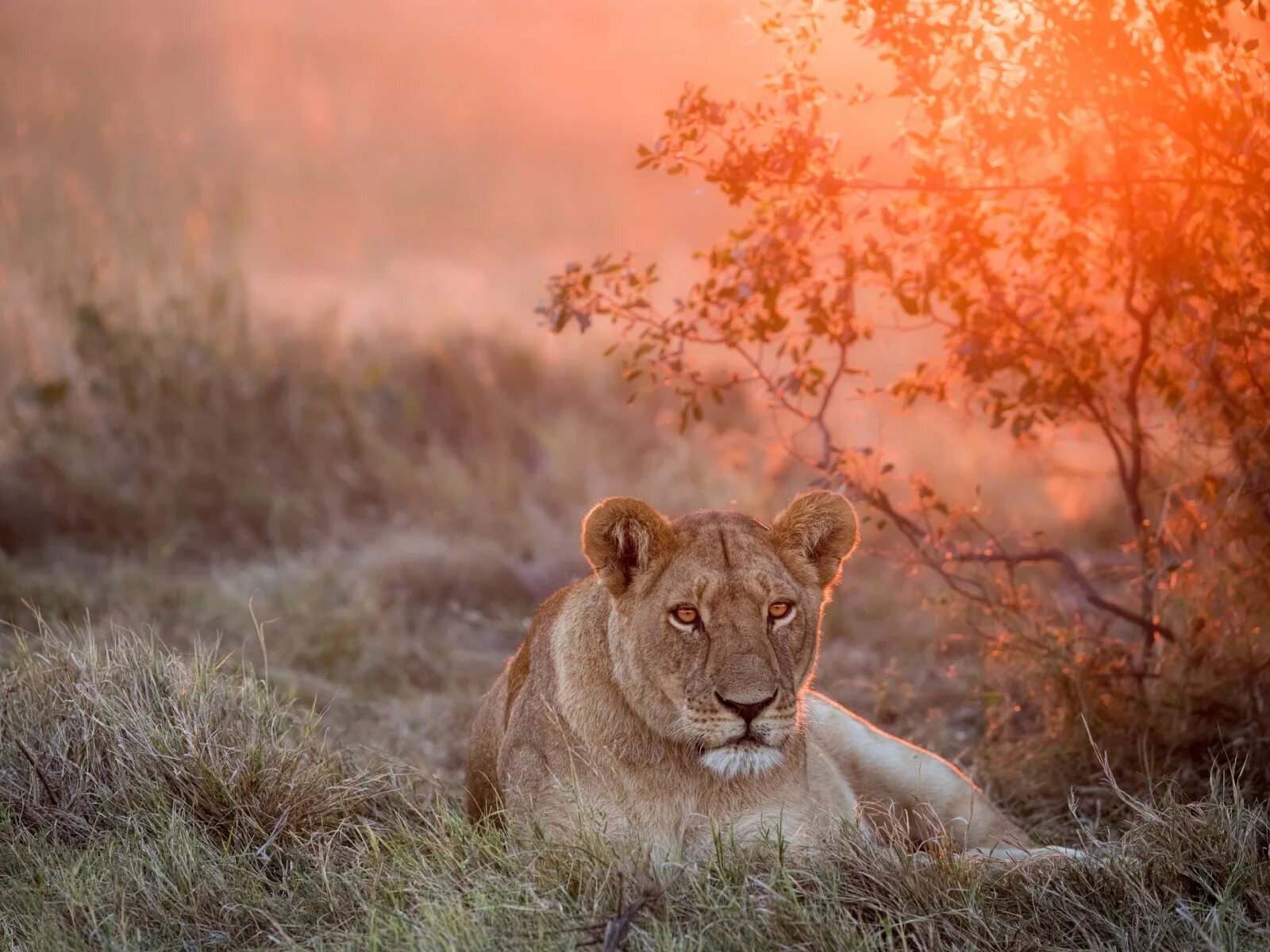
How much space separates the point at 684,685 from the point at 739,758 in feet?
0.85

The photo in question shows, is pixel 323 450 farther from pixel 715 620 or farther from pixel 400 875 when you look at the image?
pixel 715 620

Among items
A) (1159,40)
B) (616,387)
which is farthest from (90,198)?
(1159,40)

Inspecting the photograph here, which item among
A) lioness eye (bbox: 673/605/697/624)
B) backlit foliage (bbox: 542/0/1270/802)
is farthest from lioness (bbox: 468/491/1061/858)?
backlit foliage (bbox: 542/0/1270/802)

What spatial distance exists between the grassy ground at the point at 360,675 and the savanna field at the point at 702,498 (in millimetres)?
24

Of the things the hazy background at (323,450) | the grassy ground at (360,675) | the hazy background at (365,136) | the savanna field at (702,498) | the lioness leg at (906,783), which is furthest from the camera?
the hazy background at (365,136)

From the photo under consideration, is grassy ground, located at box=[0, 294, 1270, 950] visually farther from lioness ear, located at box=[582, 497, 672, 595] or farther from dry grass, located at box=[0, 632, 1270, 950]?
lioness ear, located at box=[582, 497, 672, 595]

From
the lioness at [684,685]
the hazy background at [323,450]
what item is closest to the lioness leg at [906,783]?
the lioness at [684,685]

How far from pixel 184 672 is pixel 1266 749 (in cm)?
419

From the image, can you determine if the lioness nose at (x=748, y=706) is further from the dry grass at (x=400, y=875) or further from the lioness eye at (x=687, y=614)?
the dry grass at (x=400, y=875)

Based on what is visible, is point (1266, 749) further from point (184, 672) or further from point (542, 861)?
point (184, 672)

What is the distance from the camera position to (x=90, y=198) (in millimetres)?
12086

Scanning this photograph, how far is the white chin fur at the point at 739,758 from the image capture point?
13.4 ft

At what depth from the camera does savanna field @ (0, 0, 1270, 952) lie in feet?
13.6

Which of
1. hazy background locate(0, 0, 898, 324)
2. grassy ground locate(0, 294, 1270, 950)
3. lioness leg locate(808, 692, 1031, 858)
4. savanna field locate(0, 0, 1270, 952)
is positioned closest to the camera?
grassy ground locate(0, 294, 1270, 950)
